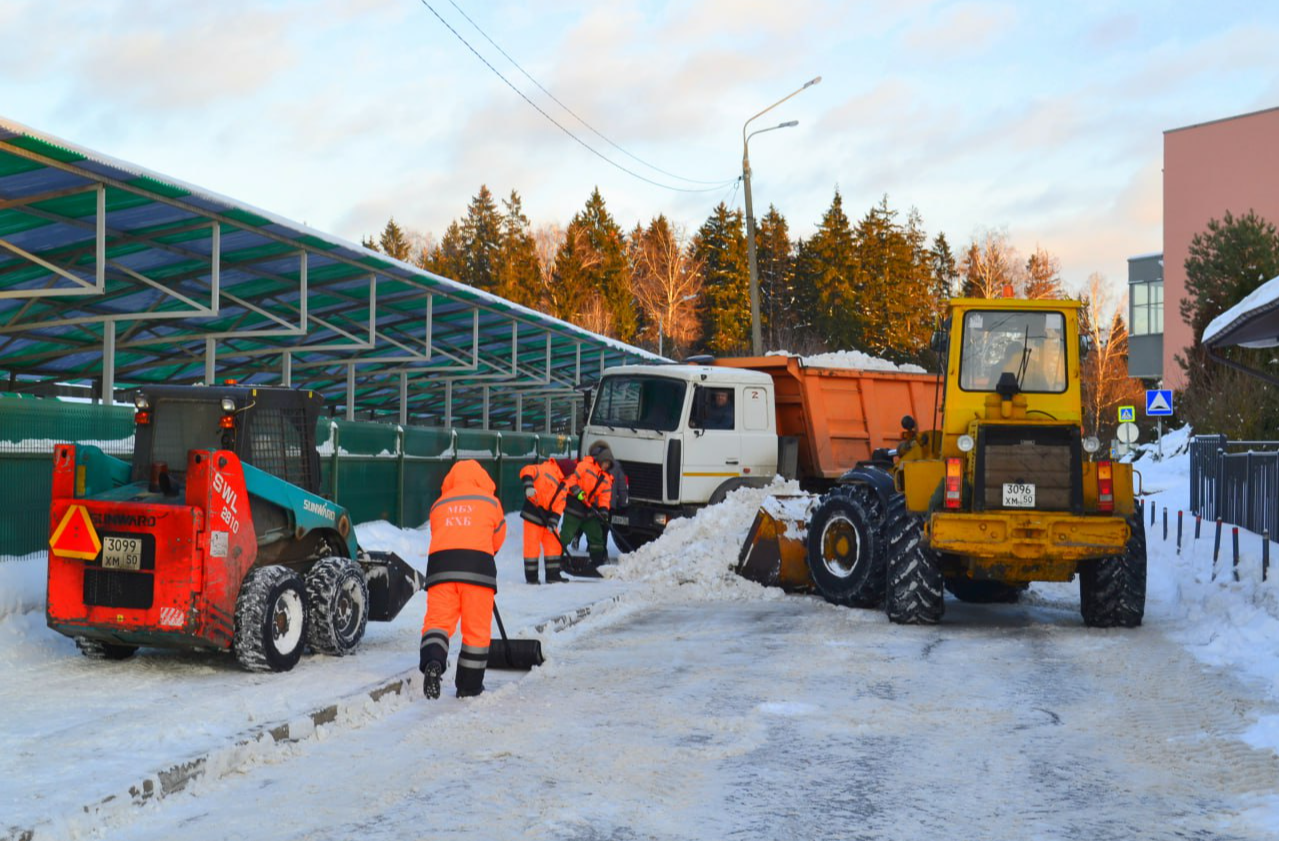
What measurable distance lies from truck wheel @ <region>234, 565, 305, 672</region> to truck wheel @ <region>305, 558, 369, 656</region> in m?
0.26

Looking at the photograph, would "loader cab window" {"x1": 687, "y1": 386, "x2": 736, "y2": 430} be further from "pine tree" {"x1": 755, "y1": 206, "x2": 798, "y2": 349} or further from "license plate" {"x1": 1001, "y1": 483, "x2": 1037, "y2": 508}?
"pine tree" {"x1": 755, "y1": 206, "x2": 798, "y2": 349}

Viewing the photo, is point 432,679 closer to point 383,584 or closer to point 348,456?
point 383,584

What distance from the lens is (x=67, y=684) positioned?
8.82 metres

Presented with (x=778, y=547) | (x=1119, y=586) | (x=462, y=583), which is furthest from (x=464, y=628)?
(x=778, y=547)

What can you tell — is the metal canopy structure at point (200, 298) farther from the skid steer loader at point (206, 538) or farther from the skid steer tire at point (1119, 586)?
the skid steer tire at point (1119, 586)

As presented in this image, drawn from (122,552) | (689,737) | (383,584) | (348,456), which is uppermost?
(348,456)

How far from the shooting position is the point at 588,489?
56.3 feet

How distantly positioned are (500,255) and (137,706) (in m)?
86.0

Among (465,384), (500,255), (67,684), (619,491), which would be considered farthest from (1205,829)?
(500,255)

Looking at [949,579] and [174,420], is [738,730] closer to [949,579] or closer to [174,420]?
[174,420]

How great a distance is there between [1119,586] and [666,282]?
7312cm

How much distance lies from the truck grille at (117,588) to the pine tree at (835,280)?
76.4 m

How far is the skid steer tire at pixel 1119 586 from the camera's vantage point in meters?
12.6

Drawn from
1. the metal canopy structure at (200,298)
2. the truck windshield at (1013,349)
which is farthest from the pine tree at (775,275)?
the truck windshield at (1013,349)
